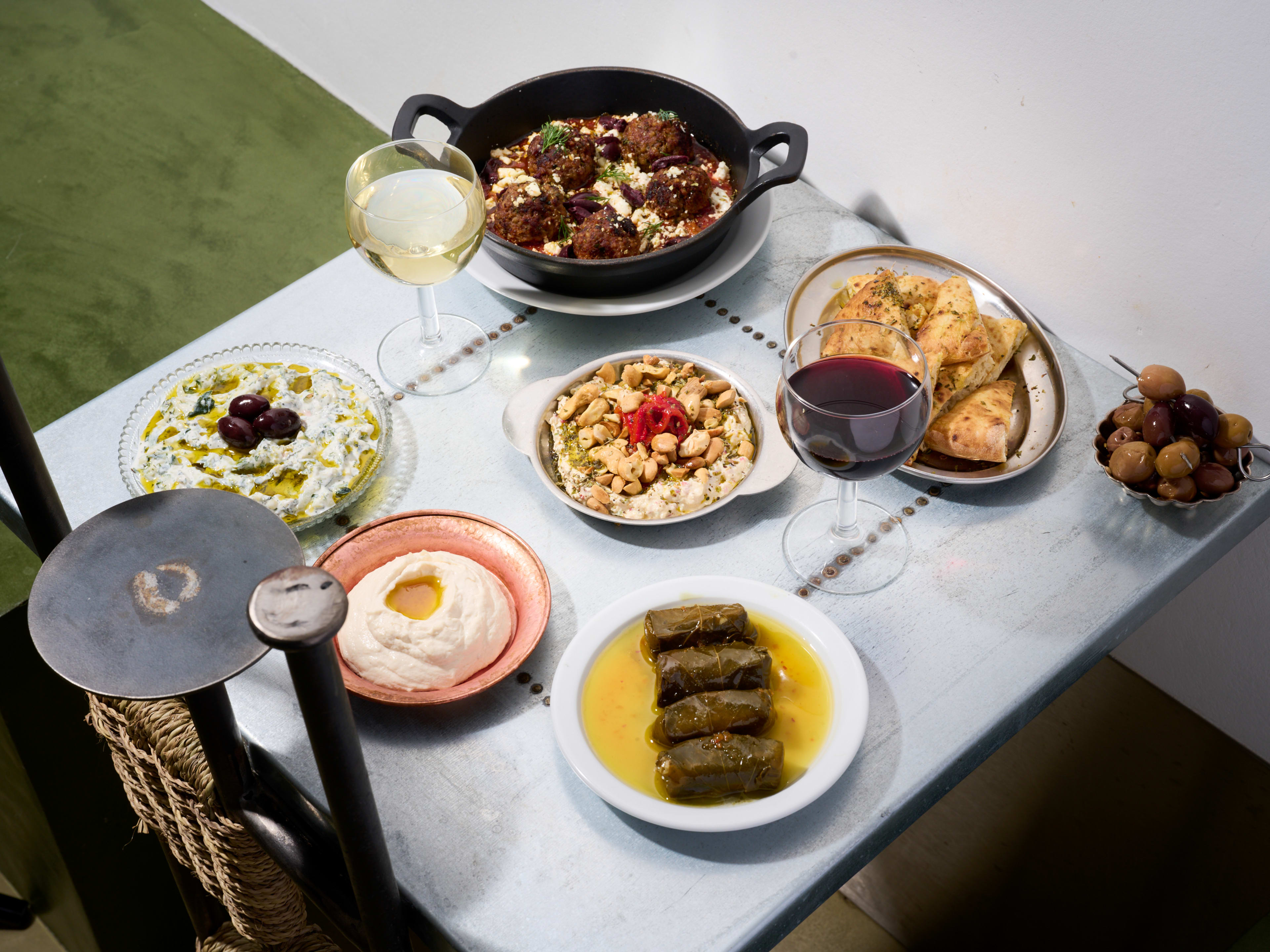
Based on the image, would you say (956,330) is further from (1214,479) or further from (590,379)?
(590,379)

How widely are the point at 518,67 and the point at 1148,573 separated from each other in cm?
184

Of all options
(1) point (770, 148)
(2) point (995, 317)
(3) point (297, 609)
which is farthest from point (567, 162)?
(3) point (297, 609)

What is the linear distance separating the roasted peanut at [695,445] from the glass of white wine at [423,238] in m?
0.36

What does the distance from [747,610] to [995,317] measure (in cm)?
62

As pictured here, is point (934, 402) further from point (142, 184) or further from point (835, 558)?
point (142, 184)

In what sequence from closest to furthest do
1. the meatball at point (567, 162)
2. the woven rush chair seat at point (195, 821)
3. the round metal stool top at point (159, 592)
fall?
the round metal stool top at point (159, 592), the woven rush chair seat at point (195, 821), the meatball at point (567, 162)

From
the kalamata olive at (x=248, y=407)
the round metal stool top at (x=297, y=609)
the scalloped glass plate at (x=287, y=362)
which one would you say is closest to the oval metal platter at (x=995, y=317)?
the scalloped glass plate at (x=287, y=362)

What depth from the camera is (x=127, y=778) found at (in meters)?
1.50

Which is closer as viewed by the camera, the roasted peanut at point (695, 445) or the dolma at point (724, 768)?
the dolma at point (724, 768)

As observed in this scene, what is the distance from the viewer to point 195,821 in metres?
1.34

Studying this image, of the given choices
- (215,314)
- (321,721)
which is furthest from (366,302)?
(215,314)

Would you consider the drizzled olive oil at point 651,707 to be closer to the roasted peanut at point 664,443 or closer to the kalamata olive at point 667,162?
the roasted peanut at point 664,443

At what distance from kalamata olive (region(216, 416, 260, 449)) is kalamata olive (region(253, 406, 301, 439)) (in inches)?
0.5

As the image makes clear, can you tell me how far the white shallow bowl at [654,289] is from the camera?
1516 millimetres
